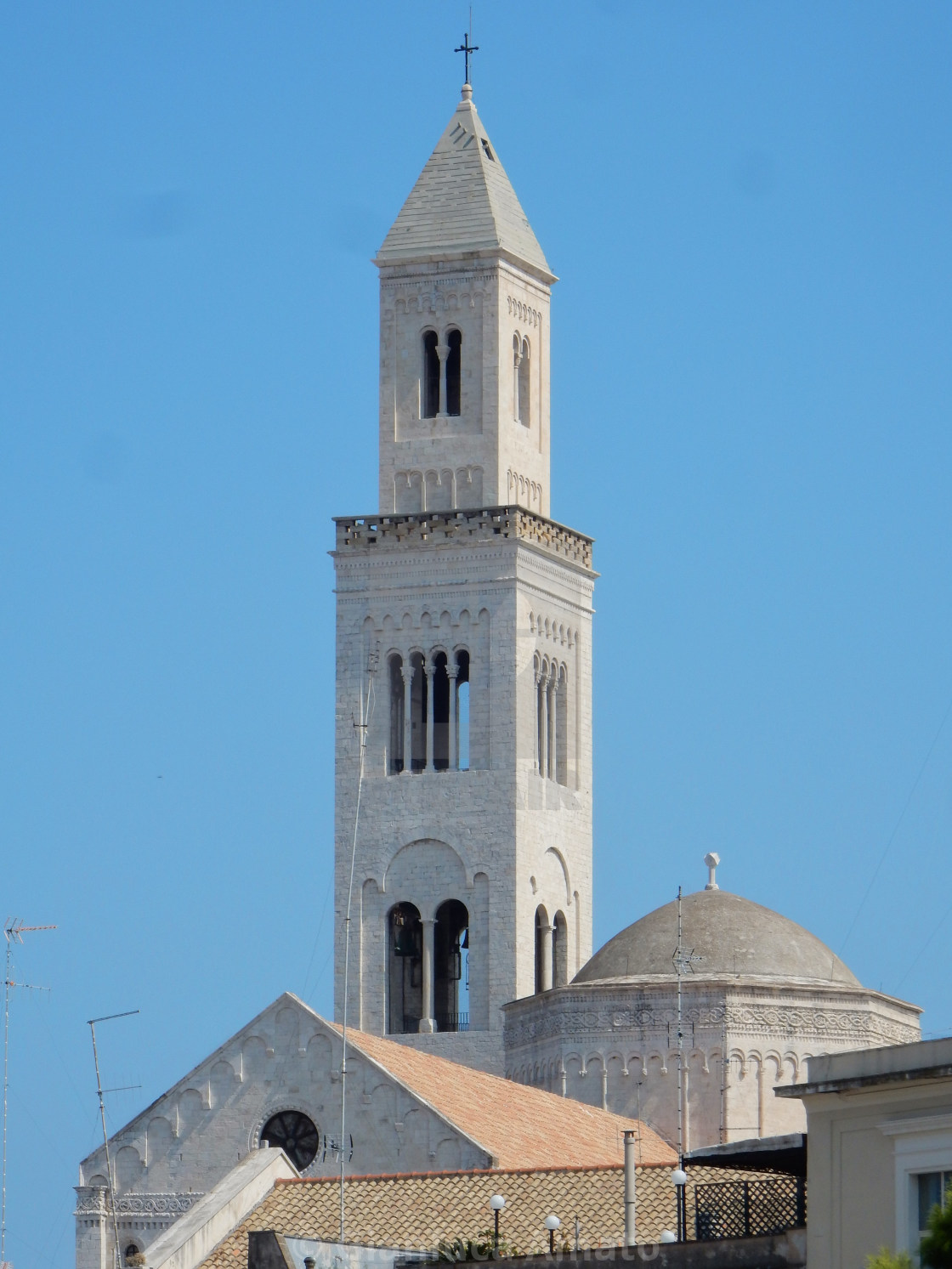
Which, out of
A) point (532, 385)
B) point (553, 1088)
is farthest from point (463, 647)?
point (553, 1088)

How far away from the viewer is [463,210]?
8456 cm

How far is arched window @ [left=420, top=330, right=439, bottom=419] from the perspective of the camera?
276 ft

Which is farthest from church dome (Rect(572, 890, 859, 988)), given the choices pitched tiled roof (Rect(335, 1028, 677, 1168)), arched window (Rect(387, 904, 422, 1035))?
arched window (Rect(387, 904, 422, 1035))

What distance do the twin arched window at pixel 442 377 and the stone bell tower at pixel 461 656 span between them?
6cm

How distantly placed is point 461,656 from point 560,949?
735 centimetres

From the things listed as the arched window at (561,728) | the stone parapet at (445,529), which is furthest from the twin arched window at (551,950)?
the stone parapet at (445,529)

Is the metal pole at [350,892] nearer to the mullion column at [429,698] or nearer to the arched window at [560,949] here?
the mullion column at [429,698]

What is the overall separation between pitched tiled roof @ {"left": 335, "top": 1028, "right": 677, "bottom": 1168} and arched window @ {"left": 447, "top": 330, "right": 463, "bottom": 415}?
2181cm

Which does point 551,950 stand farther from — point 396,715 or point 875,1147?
point 875,1147

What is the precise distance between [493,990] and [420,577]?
9858 mm

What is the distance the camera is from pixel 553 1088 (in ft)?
232

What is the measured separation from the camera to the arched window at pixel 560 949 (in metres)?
82.8

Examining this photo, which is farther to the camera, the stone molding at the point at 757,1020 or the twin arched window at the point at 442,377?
the twin arched window at the point at 442,377

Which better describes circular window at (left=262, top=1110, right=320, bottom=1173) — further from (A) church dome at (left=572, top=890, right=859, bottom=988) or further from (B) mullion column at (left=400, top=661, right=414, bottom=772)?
(B) mullion column at (left=400, top=661, right=414, bottom=772)
